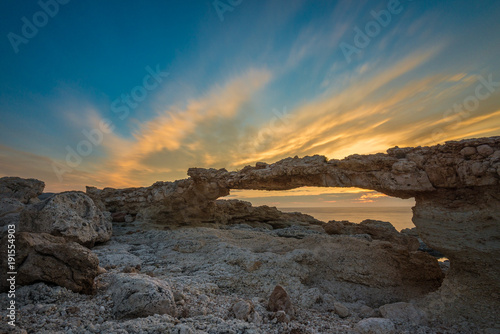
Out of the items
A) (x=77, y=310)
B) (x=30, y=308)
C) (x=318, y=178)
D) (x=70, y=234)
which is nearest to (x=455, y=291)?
(x=318, y=178)

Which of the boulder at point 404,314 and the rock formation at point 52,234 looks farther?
the boulder at point 404,314

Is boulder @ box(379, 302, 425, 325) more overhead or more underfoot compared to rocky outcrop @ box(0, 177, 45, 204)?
more underfoot

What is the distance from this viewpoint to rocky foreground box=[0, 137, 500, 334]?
2.98 meters

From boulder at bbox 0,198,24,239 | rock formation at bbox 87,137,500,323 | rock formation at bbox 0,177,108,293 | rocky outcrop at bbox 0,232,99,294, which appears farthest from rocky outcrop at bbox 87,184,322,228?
rocky outcrop at bbox 0,232,99,294

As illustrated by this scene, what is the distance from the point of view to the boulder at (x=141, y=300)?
284cm

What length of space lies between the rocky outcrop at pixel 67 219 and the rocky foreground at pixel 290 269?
0.03 m

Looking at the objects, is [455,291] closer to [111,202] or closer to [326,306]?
[326,306]

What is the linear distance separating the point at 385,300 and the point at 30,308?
21.0 ft

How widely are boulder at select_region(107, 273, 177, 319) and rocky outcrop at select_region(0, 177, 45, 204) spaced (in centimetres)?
1213

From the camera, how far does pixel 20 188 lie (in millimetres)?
11094

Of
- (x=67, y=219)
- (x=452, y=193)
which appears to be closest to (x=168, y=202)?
(x=67, y=219)

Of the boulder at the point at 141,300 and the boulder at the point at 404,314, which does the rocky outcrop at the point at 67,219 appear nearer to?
the boulder at the point at 141,300

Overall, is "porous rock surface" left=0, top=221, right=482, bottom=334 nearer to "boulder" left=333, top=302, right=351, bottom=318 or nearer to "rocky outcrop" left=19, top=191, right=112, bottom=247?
"boulder" left=333, top=302, right=351, bottom=318

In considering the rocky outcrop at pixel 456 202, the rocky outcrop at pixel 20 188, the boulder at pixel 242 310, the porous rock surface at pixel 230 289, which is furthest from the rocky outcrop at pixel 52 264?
the rocky outcrop at pixel 20 188
